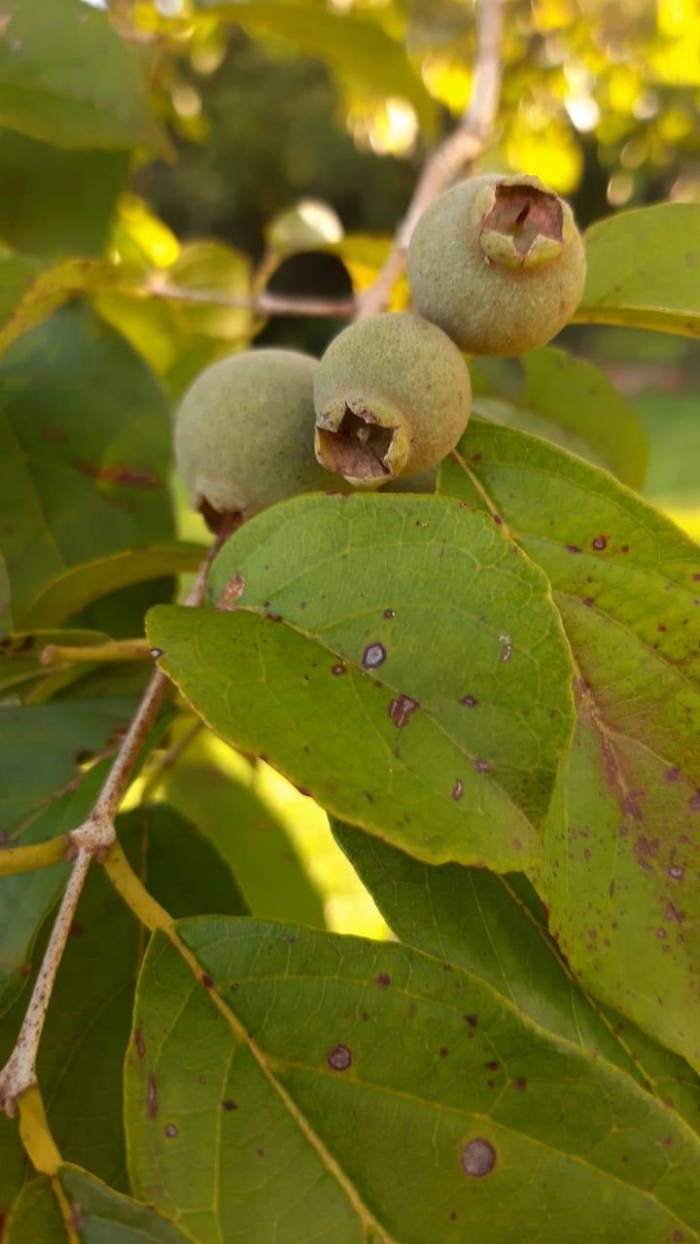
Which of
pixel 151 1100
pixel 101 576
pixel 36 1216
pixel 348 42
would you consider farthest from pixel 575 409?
pixel 36 1216

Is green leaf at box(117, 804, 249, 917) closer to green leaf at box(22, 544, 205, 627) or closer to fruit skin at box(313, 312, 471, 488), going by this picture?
green leaf at box(22, 544, 205, 627)

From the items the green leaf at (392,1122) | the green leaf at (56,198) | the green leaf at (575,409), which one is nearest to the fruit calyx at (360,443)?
the green leaf at (392,1122)

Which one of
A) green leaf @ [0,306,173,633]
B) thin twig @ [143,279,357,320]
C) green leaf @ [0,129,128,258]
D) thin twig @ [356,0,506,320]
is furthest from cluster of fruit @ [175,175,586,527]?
thin twig @ [356,0,506,320]

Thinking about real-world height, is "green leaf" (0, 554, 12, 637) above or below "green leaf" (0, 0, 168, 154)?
below

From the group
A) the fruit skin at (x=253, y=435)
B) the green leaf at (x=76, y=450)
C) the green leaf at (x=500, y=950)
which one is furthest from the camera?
the green leaf at (x=76, y=450)

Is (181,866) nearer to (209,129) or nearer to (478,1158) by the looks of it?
(478,1158)

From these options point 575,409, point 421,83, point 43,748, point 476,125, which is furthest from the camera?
point 421,83

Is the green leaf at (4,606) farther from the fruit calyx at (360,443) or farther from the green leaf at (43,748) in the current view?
the fruit calyx at (360,443)
